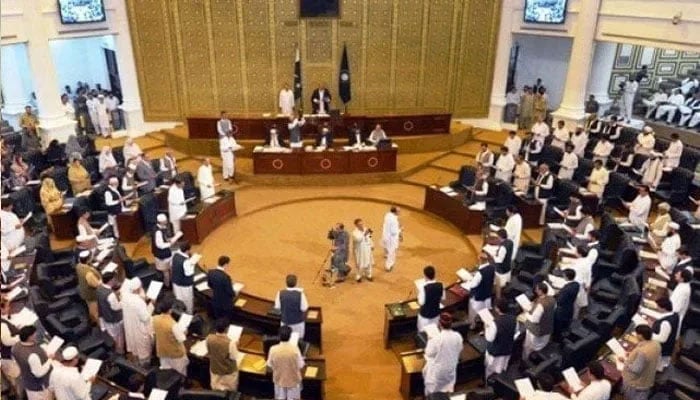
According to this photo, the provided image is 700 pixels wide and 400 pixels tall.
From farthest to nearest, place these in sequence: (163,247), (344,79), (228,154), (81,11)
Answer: (344,79) → (81,11) → (228,154) → (163,247)

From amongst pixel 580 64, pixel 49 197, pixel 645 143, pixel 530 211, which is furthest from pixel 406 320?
pixel 580 64

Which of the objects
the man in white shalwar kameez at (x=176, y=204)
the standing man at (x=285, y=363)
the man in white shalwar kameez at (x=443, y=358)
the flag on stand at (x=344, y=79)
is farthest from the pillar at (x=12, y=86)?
the man in white shalwar kameez at (x=443, y=358)

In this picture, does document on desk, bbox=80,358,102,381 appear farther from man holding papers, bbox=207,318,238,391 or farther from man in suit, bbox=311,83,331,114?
man in suit, bbox=311,83,331,114

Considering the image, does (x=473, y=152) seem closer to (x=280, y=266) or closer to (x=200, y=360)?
(x=280, y=266)

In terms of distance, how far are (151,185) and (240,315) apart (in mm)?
4702

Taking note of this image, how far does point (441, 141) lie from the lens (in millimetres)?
16641

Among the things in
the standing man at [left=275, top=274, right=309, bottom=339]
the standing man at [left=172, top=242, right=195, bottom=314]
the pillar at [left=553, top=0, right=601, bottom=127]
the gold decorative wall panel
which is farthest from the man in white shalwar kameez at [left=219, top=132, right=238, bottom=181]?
the pillar at [left=553, top=0, right=601, bottom=127]

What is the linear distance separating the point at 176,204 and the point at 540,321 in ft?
23.0

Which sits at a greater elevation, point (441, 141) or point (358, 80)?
point (358, 80)

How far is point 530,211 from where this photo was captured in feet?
39.0

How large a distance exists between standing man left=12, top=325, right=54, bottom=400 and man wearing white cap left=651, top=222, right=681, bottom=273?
28.2 feet

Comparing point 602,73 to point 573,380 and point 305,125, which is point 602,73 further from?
point 573,380

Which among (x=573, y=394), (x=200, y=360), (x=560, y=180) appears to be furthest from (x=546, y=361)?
(x=560, y=180)

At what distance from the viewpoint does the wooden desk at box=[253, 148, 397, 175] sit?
1434 cm
